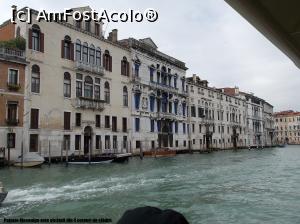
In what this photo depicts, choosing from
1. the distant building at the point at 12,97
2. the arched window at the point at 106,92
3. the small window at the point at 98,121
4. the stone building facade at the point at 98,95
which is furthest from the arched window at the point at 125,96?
the distant building at the point at 12,97

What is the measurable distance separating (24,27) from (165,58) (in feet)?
53.8

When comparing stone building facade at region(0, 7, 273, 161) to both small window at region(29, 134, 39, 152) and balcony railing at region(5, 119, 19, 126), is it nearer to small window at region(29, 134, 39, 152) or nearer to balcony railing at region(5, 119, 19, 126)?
small window at region(29, 134, 39, 152)

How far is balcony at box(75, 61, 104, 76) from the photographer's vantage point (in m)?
23.6

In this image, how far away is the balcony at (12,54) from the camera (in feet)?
61.6

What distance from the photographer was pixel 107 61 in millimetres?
26938

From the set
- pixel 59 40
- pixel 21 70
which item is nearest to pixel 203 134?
pixel 59 40

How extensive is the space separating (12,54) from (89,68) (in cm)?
608

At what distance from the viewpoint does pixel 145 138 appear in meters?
30.3

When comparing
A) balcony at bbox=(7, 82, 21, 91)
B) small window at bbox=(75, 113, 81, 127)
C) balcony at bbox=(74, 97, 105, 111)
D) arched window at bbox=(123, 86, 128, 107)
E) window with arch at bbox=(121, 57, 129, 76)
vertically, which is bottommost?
small window at bbox=(75, 113, 81, 127)

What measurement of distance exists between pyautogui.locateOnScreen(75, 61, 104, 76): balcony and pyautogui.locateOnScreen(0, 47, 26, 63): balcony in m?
4.16

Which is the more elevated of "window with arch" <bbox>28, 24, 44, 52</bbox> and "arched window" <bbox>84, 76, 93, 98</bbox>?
"window with arch" <bbox>28, 24, 44, 52</bbox>

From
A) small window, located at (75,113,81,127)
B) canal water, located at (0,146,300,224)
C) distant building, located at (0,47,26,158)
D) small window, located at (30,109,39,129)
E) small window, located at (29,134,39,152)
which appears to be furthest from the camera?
small window, located at (75,113,81,127)

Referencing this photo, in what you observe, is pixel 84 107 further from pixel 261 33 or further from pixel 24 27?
pixel 261 33

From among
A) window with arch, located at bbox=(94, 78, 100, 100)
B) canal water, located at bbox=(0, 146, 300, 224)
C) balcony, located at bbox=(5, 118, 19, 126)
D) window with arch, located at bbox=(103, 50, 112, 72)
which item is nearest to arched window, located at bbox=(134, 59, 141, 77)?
window with arch, located at bbox=(103, 50, 112, 72)
